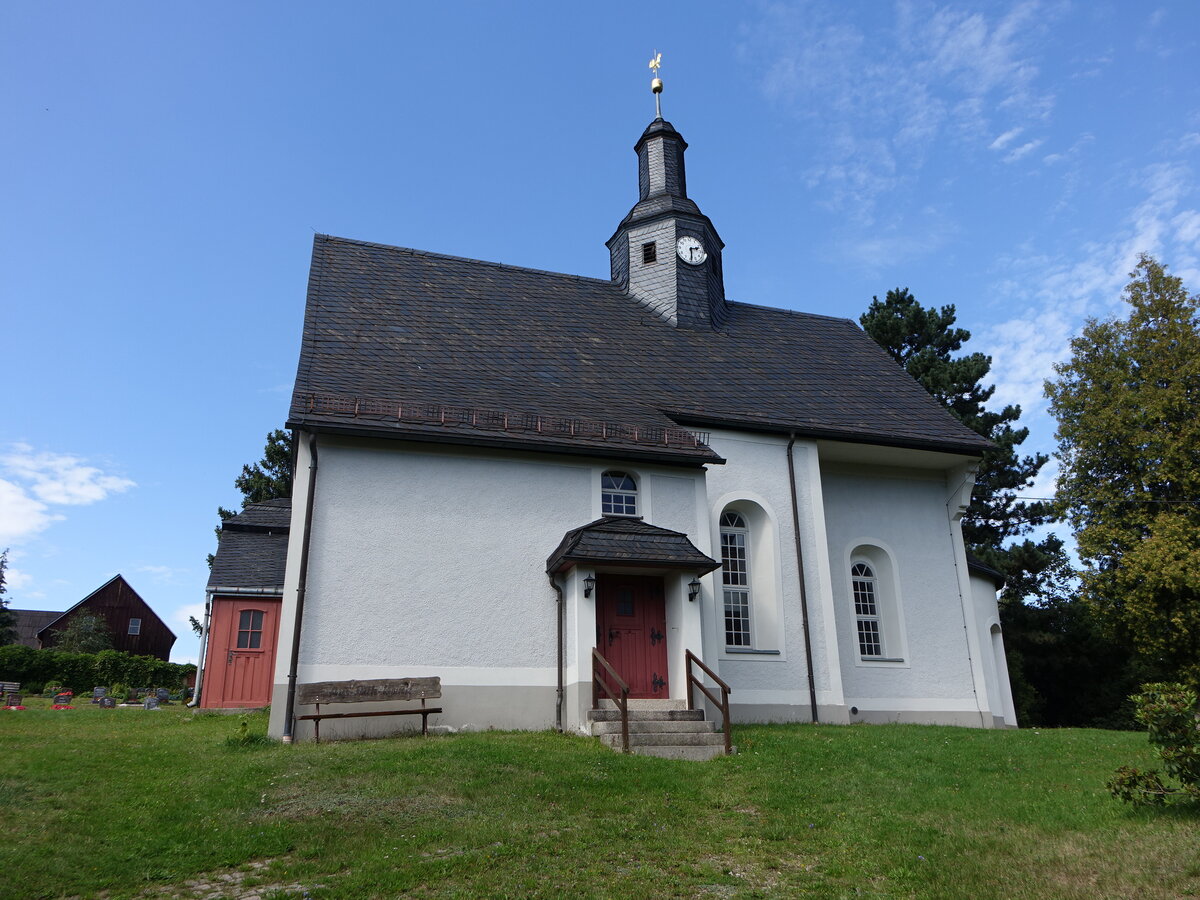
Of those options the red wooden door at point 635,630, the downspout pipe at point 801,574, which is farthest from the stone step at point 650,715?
the downspout pipe at point 801,574

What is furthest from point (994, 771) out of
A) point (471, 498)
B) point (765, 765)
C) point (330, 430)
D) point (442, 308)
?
point (442, 308)

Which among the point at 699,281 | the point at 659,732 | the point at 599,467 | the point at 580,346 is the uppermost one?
the point at 699,281

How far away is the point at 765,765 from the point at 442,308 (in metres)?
11.4

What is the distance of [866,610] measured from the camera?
722 inches

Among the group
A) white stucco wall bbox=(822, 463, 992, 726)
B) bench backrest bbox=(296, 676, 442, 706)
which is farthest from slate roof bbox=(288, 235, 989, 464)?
bench backrest bbox=(296, 676, 442, 706)

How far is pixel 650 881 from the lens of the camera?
682cm

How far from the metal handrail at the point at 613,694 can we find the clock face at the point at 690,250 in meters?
11.2

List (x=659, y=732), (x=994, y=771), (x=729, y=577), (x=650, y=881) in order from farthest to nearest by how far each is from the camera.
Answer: (x=729, y=577) < (x=659, y=732) < (x=994, y=771) < (x=650, y=881)

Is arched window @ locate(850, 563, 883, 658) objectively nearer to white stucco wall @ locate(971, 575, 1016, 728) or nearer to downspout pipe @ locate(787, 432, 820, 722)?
downspout pipe @ locate(787, 432, 820, 722)

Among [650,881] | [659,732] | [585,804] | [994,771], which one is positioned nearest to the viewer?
[650,881]

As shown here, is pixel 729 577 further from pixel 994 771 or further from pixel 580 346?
pixel 994 771

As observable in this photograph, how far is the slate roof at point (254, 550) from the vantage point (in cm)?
2075

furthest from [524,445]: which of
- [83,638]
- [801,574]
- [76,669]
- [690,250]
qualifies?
[83,638]

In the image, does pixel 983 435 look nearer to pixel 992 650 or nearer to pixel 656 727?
pixel 992 650
